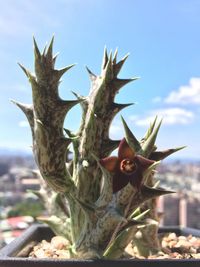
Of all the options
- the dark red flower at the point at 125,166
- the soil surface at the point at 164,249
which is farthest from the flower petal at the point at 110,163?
the soil surface at the point at 164,249

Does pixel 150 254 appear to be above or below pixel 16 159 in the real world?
above

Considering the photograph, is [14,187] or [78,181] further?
[14,187]

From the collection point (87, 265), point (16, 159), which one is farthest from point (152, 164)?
point (16, 159)

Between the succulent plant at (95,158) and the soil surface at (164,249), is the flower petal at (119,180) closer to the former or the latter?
the succulent plant at (95,158)

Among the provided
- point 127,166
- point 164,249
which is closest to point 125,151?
point 127,166

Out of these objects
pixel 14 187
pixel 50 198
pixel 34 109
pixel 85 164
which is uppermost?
pixel 34 109

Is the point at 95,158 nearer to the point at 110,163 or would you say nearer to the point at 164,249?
the point at 110,163

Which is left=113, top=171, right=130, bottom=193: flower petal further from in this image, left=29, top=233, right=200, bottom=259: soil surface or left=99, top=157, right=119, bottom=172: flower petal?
left=29, top=233, right=200, bottom=259: soil surface

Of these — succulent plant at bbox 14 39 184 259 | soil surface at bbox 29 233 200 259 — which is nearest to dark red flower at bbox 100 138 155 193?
succulent plant at bbox 14 39 184 259

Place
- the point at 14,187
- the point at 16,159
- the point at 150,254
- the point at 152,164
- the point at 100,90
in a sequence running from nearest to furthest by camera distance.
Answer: the point at 152,164, the point at 100,90, the point at 150,254, the point at 14,187, the point at 16,159

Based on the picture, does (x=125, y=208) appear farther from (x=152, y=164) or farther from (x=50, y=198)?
(x=50, y=198)
